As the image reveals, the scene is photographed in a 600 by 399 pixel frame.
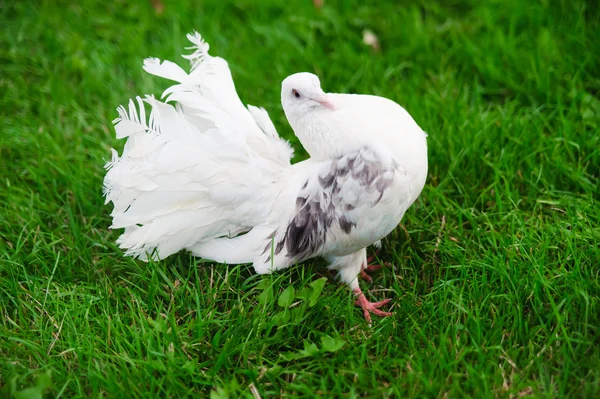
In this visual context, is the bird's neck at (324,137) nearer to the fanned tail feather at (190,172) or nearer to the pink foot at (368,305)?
the fanned tail feather at (190,172)

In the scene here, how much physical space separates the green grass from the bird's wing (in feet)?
0.68

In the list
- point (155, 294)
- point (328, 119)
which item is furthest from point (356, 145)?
point (155, 294)

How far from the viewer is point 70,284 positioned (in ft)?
9.25

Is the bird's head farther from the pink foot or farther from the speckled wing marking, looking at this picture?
the pink foot

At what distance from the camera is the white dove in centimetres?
246

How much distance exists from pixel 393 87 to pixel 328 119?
1479mm

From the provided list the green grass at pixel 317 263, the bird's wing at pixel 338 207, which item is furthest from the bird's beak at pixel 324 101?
the green grass at pixel 317 263

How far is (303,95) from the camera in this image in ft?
8.32

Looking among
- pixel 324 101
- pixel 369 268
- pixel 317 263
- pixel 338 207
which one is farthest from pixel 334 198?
pixel 369 268

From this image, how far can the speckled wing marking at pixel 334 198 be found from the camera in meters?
2.41

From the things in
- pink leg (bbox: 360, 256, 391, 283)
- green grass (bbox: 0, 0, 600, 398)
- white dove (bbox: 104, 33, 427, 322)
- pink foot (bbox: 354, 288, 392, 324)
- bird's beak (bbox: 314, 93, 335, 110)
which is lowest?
pink leg (bbox: 360, 256, 391, 283)

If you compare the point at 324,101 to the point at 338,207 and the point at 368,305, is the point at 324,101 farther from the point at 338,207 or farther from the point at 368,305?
the point at 368,305

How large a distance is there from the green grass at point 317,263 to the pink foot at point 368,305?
0.11 metres

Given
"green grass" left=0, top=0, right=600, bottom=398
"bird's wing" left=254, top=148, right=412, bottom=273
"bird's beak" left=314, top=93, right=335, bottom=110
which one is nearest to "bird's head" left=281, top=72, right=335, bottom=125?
"bird's beak" left=314, top=93, right=335, bottom=110
